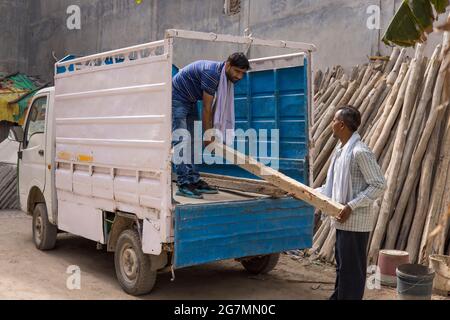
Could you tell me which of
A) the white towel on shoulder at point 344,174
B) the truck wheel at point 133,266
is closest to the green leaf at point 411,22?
the white towel on shoulder at point 344,174

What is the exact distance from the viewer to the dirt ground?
16.2 ft

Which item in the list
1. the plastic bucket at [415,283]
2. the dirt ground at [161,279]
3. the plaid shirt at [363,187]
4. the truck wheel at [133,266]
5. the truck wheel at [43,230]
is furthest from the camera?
the truck wheel at [43,230]

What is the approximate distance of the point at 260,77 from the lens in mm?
5746

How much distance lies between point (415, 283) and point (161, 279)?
2.50 metres

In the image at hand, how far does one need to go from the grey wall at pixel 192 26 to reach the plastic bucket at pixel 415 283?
389 cm

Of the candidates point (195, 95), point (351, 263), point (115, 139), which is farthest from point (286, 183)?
point (115, 139)

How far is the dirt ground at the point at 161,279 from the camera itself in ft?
16.2

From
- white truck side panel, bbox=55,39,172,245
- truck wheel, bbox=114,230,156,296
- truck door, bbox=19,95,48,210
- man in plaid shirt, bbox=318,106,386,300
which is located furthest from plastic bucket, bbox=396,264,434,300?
truck door, bbox=19,95,48,210

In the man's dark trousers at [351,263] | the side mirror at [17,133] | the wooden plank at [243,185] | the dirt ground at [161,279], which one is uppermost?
the side mirror at [17,133]

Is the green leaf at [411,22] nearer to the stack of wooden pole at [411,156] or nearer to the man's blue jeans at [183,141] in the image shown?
the stack of wooden pole at [411,156]

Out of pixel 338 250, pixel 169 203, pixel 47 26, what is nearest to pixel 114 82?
pixel 169 203

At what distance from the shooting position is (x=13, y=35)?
17.2 metres

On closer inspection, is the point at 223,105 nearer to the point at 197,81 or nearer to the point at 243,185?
the point at 197,81
